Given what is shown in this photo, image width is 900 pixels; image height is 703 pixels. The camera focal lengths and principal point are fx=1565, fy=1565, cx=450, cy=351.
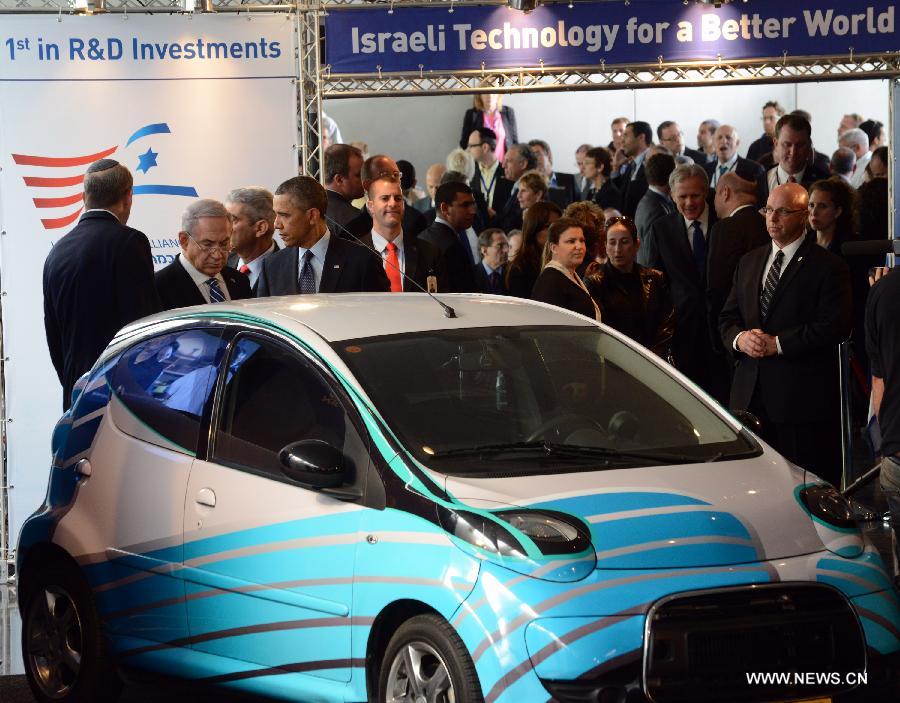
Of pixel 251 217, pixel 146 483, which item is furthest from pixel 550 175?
pixel 146 483

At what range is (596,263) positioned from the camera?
1026 cm

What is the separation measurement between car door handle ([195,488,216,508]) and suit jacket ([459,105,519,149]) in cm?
1226

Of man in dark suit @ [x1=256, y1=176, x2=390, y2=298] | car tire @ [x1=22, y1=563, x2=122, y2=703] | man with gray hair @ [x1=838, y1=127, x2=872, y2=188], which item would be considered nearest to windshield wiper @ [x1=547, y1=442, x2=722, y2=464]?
car tire @ [x1=22, y1=563, x2=122, y2=703]

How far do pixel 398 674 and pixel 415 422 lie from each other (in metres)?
0.85

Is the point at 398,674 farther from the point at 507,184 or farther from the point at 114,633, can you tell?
the point at 507,184

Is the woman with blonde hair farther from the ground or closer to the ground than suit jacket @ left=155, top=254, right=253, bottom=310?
farther from the ground

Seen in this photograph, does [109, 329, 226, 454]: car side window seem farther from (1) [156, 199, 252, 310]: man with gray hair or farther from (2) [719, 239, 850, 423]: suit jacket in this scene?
(2) [719, 239, 850, 423]: suit jacket

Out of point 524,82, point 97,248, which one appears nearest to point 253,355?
point 97,248

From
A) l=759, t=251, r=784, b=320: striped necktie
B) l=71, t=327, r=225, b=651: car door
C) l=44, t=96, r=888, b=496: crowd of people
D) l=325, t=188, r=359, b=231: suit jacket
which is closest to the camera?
l=71, t=327, r=225, b=651: car door

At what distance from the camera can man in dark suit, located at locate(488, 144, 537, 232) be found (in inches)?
578

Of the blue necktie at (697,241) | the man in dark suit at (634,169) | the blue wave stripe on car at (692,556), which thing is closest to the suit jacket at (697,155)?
the man in dark suit at (634,169)

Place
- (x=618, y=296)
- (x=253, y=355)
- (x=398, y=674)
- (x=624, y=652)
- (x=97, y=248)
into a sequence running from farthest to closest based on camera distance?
1. (x=618, y=296)
2. (x=97, y=248)
3. (x=253, y=355)
4. (x=398, y=674)
5. (x=624, y=652)

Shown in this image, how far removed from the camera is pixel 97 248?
26.9 feet

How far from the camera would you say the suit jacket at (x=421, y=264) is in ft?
31.1
